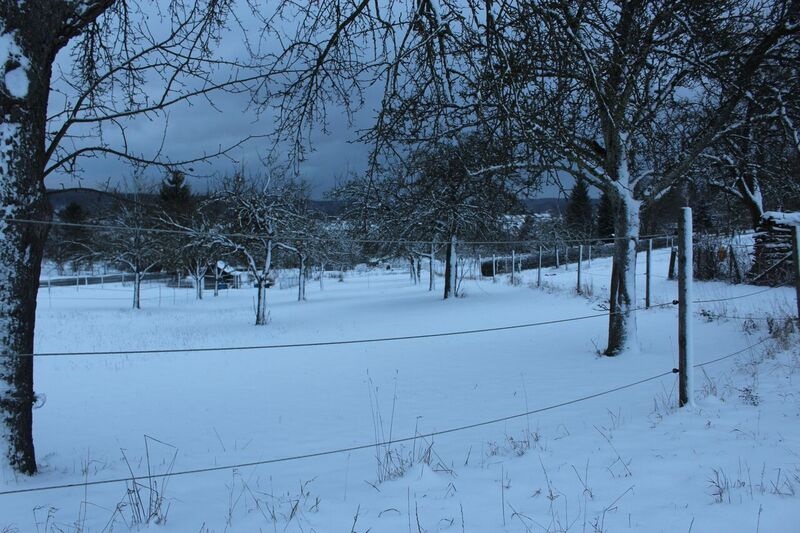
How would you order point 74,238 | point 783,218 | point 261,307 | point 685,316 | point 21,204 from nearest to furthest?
point 21,204 < point 685,316 < point 783,218 < point 261,307 < point 74,238

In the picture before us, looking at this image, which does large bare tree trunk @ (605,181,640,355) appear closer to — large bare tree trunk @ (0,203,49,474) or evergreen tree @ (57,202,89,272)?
large bare tree trunk @ (0,203,49,474)

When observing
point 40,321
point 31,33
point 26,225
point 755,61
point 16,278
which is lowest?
point 40,321

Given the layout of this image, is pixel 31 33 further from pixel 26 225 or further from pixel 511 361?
pixel 511 361

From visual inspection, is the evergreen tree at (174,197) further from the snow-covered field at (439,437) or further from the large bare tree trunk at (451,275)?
the large bare tree trunk at (451,275)

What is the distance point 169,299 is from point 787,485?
4391cm

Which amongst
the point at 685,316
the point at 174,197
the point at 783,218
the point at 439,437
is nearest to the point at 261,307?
the point at 174,197

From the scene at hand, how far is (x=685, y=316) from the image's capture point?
4.75 meters

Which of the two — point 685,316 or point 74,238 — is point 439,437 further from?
point 74,238

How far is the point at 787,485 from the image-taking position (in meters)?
2.78

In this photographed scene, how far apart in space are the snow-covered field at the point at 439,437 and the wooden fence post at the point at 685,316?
192 mm

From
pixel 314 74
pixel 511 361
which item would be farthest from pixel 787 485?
pixel 511 361

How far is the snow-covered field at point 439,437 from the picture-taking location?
2.82 meters

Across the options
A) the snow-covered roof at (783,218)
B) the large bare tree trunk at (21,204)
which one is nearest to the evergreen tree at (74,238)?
the large bare tree trunk at (21,204)

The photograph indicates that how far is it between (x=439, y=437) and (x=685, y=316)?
2.66 meters
